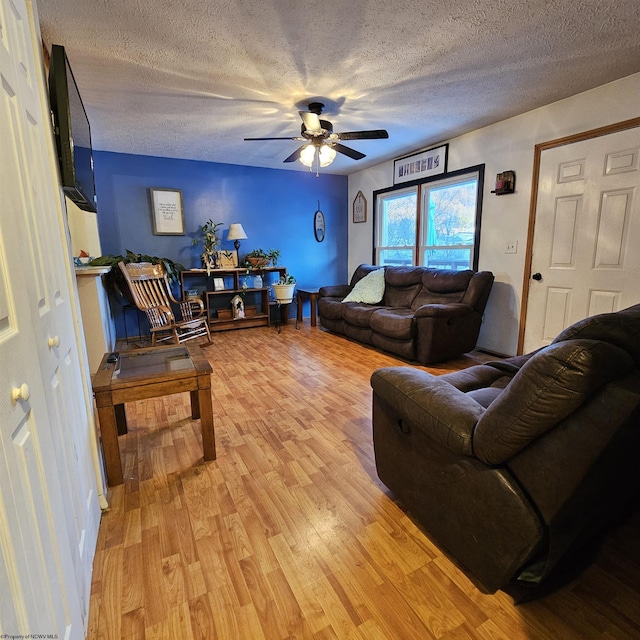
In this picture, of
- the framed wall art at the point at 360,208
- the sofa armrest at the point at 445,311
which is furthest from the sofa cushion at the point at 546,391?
the framed wall art at the point at 360,208

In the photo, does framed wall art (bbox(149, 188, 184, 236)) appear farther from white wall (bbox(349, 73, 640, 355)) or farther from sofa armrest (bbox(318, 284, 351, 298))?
white wall (bbox(349, 73, 640, 355))

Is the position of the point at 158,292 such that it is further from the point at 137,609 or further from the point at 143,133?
the point at 137,609

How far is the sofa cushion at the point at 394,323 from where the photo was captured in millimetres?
3438

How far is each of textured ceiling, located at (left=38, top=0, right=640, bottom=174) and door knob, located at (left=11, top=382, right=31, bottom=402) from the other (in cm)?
205

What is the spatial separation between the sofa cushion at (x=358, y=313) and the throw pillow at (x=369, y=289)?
126mm

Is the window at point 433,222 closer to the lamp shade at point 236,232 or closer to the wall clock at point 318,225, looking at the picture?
the wall clock at point 318,225

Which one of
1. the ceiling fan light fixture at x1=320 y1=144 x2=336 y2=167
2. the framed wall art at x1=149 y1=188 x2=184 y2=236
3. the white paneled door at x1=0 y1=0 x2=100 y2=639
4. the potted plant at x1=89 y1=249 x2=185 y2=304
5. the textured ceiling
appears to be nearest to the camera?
the white paneled door at x1=0 y1=0 x2=100 y2=639

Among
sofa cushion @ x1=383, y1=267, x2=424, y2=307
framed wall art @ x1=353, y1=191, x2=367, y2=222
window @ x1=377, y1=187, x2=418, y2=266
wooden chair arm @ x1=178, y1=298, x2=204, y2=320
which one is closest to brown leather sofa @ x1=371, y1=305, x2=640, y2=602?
sofa cushion @ x1=383, y1=267, x2=424, y2=307

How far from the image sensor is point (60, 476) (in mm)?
948

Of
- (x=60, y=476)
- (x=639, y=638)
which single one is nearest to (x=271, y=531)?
(x=60, y=476)

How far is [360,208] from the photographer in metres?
5.64

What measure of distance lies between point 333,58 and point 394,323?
2.28m

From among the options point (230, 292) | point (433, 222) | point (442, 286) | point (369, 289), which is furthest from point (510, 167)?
point (230, 292)

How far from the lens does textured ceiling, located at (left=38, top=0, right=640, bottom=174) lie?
71.8 inches
